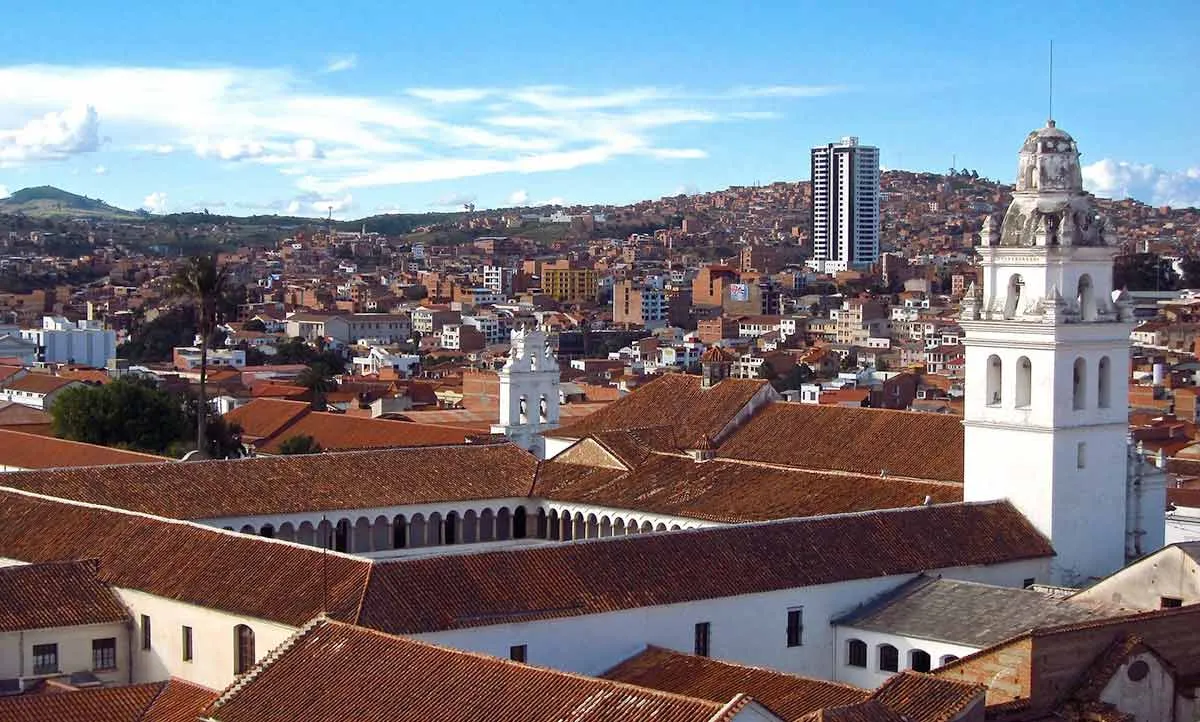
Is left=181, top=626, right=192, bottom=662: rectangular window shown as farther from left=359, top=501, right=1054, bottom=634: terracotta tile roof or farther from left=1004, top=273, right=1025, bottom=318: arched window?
left=1004, top=273, right=1025, bottom=318: arched window

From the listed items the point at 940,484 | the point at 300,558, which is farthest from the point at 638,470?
the point at 300,558

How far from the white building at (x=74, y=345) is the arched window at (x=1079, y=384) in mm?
81518

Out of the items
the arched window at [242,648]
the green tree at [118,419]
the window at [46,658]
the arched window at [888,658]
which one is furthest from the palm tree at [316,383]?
the arched window at [888,658]

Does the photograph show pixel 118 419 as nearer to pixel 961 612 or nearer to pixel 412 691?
pixel 961 612

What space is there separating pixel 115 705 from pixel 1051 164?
1686 centimetres

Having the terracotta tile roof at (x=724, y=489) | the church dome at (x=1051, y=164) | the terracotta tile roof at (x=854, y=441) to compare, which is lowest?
the terracotta tile roof at (x=724, y=489)

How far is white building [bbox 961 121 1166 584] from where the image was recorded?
95.8 feet

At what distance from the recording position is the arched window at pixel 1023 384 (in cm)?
2964

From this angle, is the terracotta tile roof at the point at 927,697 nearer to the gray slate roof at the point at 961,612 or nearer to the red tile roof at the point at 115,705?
the gray slate roof at the point at 961,612

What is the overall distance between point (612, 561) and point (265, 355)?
89776mm

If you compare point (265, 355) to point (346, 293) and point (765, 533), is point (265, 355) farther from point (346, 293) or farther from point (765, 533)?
point (765, 533)

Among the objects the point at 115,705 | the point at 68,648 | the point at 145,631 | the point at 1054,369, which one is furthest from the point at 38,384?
the point at 115,705

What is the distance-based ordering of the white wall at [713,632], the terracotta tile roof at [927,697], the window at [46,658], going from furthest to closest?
the window at [46,658] → the white wall at [713,632] → the terracotta tile roof at [927,697]

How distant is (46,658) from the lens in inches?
1000
